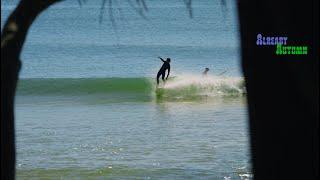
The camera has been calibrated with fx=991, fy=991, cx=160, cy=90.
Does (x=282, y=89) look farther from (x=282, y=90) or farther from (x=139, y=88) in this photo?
(x=139, y=88)

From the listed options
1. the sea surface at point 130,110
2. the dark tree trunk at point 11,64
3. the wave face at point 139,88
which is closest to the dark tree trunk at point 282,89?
the sea surface at point 130,110

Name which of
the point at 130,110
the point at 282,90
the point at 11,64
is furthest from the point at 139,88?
the point at 282,90

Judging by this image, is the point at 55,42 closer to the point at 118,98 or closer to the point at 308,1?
the point at 118,98

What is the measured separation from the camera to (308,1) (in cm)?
453

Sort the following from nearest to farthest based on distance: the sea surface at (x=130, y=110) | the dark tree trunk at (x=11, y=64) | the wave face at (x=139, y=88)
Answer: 1. the dark tree trunk at (x=11, y=64)
2. the sea surface at (x=130, y=110)
3. the wave face at (x=139, y=88)

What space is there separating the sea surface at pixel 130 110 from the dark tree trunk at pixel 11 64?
0.36 m

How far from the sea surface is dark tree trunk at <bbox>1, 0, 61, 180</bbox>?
36 centimetres

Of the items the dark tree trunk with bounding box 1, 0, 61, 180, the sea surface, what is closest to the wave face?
the sea surface

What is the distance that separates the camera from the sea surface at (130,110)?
1395 centimetres

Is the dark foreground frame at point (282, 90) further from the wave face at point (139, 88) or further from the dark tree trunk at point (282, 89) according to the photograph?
the wave face at point (139, 88)

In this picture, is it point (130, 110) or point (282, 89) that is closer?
point (282, 89)

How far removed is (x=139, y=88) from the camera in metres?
30.6

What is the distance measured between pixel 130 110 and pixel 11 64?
707 inches

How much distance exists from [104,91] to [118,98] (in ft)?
10.6
